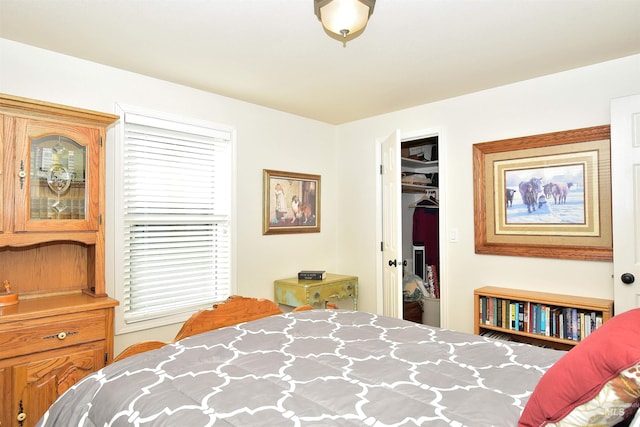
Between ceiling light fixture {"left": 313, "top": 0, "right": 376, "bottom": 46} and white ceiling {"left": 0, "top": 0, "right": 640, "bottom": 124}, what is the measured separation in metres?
0.17

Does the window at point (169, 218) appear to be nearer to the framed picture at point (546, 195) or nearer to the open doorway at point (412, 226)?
the open doorway at point (412, 226)

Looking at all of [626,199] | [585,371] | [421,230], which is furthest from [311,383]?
[421,230]

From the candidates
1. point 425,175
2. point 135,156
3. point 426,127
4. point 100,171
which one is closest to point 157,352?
point 100,171

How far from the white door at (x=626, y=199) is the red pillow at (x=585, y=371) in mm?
1846

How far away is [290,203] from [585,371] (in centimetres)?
327

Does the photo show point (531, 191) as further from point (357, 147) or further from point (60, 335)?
point (60, 335)

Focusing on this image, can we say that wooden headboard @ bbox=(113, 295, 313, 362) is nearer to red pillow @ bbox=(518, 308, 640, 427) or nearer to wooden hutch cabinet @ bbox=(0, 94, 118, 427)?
wooden hutch cabinet @ bbox=(0, 94, 118, 427)

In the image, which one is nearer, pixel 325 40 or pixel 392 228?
pixel 325 40

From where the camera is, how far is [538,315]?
2.81 m

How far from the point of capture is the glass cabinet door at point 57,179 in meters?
2.24

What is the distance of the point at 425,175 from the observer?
4785 millimetres

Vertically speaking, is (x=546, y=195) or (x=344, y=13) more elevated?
(x=344, y=13)

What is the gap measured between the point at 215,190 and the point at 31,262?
1427 mm

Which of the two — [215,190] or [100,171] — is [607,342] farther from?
[215,190]
